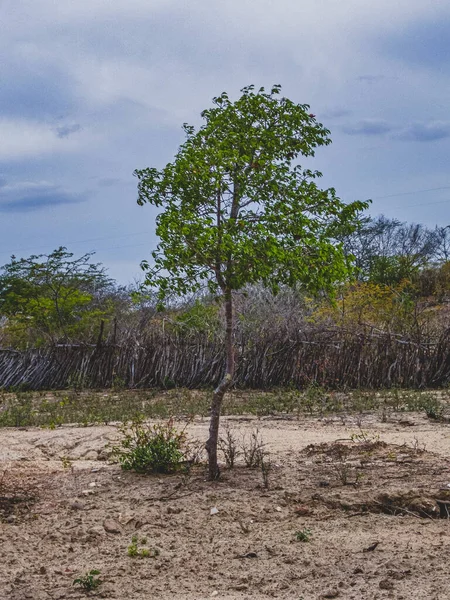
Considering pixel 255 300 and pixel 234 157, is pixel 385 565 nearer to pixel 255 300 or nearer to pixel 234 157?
pixel 234 157

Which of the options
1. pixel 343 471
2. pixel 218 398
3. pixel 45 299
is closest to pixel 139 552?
pixel 218 398

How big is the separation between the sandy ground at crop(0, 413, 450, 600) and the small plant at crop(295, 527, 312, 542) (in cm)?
3

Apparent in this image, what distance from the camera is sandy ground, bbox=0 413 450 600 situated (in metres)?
3.87

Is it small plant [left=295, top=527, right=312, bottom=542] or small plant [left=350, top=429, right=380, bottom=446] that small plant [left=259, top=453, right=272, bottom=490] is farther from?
small plant [left=350, top=429, right=380, bottom=446]

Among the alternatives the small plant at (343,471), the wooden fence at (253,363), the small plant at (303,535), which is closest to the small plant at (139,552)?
the small plant at (303,535)

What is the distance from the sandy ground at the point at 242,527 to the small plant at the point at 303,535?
3cm

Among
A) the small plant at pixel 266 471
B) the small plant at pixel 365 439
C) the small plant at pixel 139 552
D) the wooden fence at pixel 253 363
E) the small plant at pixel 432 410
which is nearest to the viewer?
the small plant at pixel 139 552

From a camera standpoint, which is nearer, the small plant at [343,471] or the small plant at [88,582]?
the small plant at [88,582]

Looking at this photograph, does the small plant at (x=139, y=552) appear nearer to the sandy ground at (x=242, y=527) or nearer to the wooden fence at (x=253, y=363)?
the sandy ground at (x=242, y=527)

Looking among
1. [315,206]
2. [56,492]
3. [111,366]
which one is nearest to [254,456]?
[56,492]

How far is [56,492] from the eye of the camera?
5.57 meters

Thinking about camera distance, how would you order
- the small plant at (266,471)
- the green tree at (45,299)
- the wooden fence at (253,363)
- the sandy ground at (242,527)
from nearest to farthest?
the sandy ground at (242,527) < the small plant at (266,471) < the wooden fence at (253,363) < the green tree at (45,299)

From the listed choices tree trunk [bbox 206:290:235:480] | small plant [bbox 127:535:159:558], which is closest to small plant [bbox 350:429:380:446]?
tree trunk [bbox 206:290:235:480]

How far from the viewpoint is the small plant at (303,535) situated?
438 centimetres
